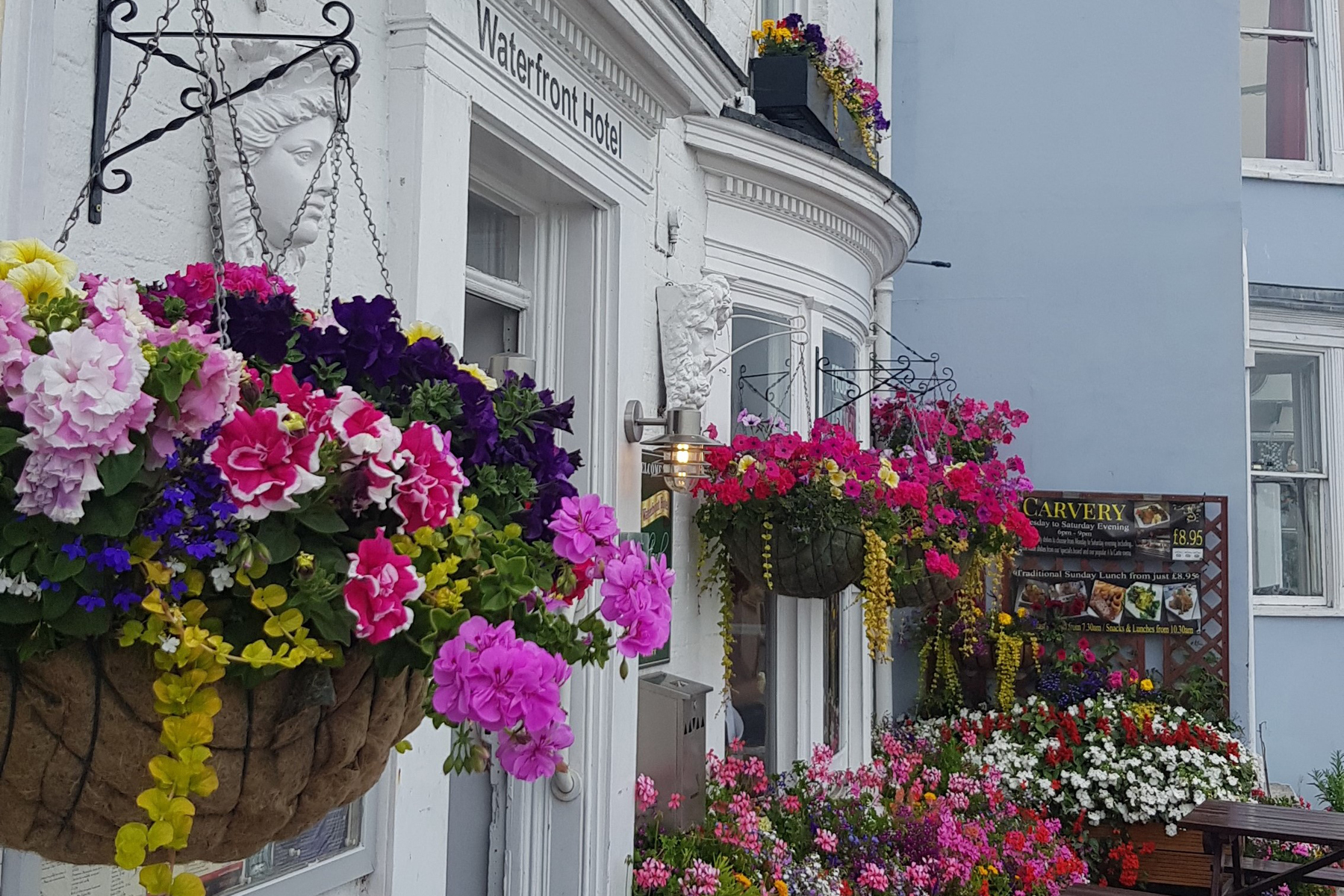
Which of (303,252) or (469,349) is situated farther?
(469,349)

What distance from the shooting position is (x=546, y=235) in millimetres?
3766

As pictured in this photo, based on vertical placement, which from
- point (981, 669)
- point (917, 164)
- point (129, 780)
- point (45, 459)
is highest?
point (917, 164)

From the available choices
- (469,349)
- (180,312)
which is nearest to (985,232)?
(469,349)

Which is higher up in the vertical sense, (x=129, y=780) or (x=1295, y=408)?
(x=1295, y=408)

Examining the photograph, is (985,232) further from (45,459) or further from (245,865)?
(45,459)

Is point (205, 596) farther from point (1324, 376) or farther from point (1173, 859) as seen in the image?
point (1324, 376)

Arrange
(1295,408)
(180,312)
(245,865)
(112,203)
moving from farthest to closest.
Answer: (1295,408) → (245,865) → (112,203) → (180,312)

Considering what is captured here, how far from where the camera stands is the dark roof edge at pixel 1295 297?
355 inches

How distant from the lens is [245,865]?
2289mm

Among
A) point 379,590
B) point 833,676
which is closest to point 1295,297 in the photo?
point 833,676

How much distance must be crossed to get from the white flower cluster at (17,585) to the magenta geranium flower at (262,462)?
19cm

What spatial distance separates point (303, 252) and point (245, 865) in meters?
1.24

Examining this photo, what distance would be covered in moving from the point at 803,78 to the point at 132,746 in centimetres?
513

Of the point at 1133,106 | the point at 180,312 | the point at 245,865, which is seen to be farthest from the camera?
the point at 1133,106
